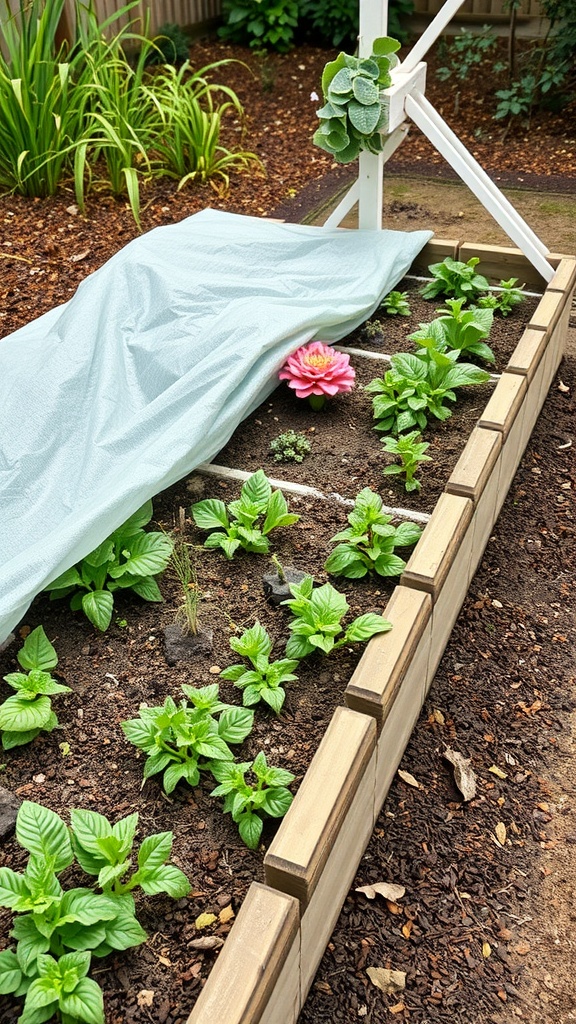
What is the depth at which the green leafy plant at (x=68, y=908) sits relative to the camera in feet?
3.88

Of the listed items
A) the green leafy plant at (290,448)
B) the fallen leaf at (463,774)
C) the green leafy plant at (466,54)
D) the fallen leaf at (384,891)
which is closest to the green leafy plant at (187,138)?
the green leafy plant at (466,54)

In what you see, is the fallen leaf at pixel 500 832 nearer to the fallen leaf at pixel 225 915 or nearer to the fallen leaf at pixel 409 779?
the fallen leaf at pixel 409 779

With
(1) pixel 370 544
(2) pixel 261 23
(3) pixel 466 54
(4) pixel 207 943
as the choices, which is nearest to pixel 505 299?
(1) pixel 370 544

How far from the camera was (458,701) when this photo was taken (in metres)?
2.00

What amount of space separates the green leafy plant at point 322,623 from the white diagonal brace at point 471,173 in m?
1.83

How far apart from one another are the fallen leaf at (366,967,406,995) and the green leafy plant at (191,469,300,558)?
0.88 m

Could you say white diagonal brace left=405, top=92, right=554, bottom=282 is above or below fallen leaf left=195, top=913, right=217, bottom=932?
above

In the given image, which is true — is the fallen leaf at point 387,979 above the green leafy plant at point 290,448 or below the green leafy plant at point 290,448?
below

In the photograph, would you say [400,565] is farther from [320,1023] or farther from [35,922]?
[35,922]

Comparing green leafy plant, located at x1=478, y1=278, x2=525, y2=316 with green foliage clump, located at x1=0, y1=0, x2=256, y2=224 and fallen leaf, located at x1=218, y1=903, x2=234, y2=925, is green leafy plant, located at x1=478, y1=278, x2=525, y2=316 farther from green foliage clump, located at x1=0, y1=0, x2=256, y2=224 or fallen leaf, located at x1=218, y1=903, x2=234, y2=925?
fallen leaf, located at x1=218, y1=903, x2=234, y2=925

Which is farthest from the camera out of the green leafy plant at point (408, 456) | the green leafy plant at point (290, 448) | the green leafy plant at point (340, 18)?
the green leafy plant at point (340, 18)

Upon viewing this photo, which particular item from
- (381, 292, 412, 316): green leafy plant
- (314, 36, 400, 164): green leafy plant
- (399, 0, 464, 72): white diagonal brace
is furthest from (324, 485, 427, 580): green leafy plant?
(399, 0, 464, 72): white diagonal brace

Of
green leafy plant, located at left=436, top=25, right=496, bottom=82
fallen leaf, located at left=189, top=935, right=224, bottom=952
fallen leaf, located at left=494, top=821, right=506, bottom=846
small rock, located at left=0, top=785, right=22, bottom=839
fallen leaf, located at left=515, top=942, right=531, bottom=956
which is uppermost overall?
green leafy plant, located at left=436, top=25, right=496, bottom=82

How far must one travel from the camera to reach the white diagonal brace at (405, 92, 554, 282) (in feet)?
9.82
